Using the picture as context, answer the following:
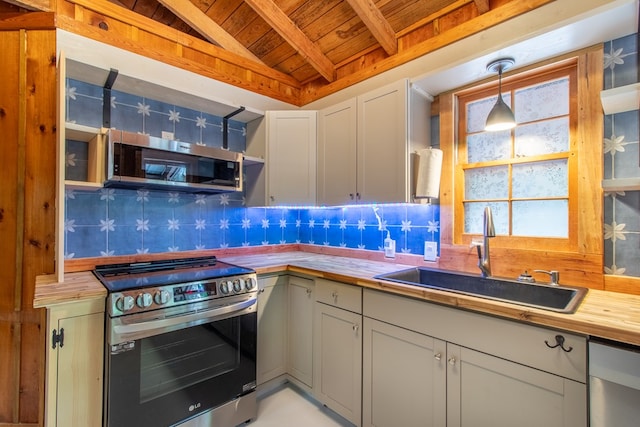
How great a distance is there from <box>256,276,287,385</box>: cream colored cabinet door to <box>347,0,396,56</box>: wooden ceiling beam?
1.87 meters

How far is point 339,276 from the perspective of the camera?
6.24 feet

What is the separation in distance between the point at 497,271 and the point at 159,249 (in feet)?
7.60

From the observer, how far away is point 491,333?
1.30 meters

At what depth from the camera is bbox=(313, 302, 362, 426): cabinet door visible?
183 centimetres

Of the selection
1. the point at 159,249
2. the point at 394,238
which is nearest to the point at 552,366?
the point at 394,238

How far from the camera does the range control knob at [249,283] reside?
1944mm

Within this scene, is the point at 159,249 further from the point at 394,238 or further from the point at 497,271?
the point at 497,271

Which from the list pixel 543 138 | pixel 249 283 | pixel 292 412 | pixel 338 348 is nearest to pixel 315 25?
pixel 543 138

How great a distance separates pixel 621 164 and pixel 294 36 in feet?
7.31

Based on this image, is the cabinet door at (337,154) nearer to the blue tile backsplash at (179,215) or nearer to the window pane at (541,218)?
the blue tile backsplash at (179,215)

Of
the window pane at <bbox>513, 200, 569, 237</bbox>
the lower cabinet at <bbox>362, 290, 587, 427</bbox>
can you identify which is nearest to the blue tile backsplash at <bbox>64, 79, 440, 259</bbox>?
the window pane at <bbox>513, 200, 569, 237</bbox>

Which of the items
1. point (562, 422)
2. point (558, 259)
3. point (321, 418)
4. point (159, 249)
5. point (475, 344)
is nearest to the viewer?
point (562, 422)

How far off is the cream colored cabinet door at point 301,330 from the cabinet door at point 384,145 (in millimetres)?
792

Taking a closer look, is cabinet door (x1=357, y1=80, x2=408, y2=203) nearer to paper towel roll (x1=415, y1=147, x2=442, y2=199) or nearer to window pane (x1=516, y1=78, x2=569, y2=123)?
paper towel roll (x1=415, y1=147, x2=442, y2=199)
